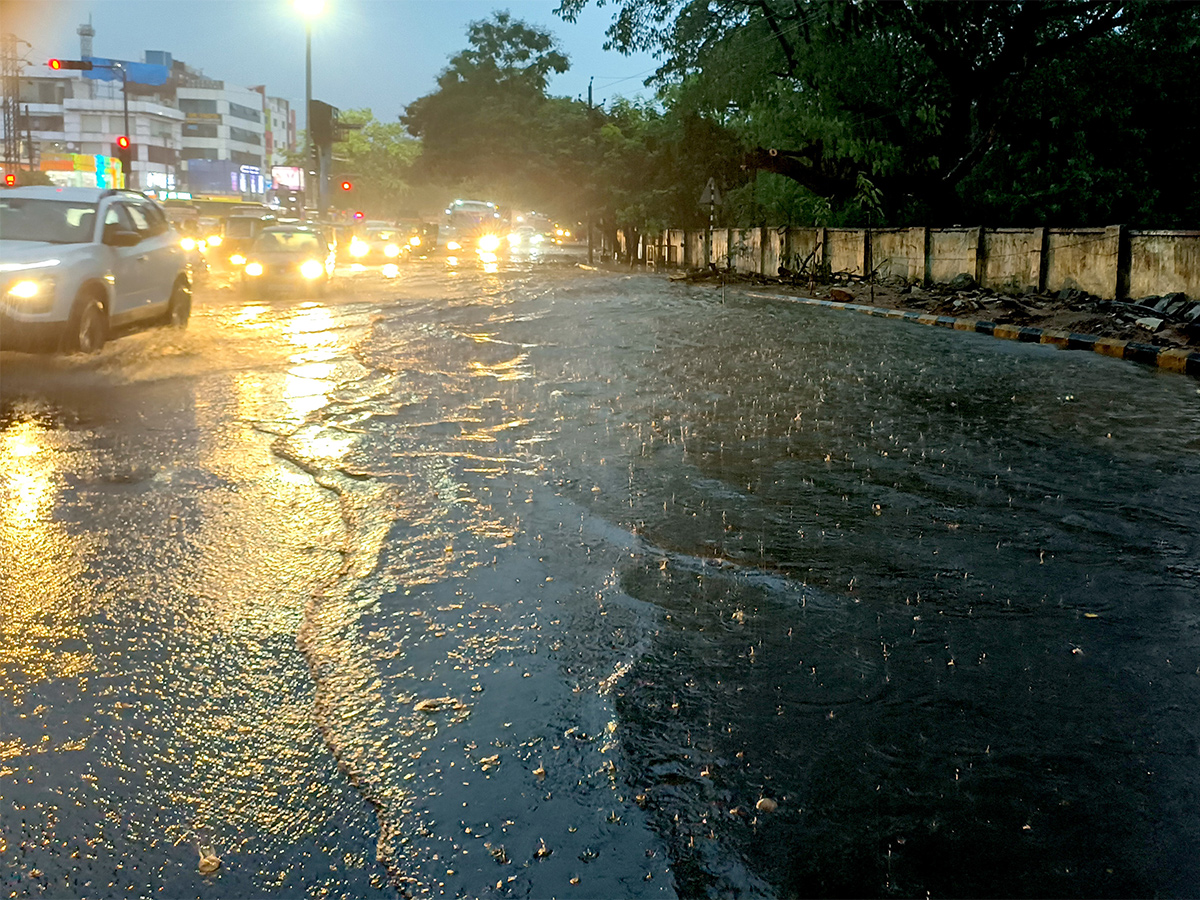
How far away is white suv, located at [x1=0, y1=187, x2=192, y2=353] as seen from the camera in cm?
1141

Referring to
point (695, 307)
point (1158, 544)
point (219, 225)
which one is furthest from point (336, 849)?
point (219, 225)

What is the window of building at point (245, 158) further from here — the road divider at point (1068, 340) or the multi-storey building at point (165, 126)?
the road divider at point (1068, 340)

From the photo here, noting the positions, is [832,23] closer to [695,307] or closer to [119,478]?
[695,307]

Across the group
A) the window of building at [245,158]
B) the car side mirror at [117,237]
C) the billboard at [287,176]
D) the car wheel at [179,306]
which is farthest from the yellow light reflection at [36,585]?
the window of building at [245,158]

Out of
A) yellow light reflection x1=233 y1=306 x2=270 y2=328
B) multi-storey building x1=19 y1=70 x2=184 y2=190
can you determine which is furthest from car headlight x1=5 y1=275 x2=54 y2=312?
multi-storey building x1=19 y1=70 x2=184 y2=190

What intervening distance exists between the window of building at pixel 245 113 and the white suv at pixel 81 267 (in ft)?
376

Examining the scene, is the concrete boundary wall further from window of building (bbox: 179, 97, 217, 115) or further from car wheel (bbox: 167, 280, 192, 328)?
window of building (bbox: 179, 97, 217, 115)

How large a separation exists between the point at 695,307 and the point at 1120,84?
1665cm

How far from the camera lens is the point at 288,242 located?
23.0 meters

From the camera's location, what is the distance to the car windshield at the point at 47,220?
12.4m

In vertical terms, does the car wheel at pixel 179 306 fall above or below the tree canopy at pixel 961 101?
below

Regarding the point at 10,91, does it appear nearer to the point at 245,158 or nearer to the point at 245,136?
the point at 245,158

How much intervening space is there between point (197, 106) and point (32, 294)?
4644 inches

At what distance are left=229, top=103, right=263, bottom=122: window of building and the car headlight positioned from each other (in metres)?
118
